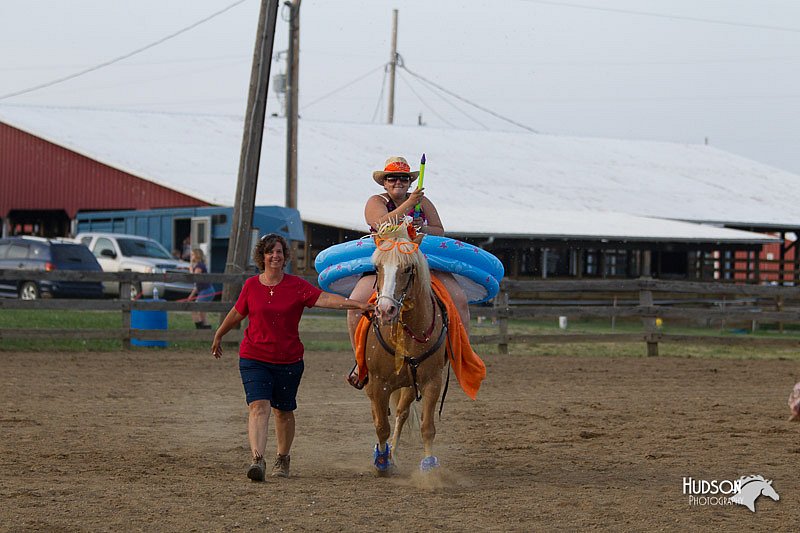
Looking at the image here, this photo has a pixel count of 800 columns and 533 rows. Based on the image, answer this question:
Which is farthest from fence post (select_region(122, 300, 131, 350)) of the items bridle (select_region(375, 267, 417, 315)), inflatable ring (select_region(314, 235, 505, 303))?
bridle (select_region(375, 267, 417, 315))

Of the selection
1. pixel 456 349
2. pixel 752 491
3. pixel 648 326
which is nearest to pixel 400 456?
pixel 456 349

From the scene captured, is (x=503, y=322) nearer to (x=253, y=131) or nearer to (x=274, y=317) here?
(x=253, y=131)

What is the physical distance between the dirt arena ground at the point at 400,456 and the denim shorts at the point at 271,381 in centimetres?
53

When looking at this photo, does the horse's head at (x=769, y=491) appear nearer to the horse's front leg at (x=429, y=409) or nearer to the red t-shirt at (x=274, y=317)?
the horse's front leg at (x=429, y=409)

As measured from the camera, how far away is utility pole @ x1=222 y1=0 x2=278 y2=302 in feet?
55.2

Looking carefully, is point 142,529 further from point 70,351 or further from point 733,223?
point 733,223

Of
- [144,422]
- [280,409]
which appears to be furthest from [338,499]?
[144,422]

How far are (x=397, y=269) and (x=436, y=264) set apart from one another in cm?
116

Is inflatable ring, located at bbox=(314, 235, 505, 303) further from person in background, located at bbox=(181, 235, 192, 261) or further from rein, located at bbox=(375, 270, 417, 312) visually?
person in background, located at bbox=(181, 235, 192, 261)

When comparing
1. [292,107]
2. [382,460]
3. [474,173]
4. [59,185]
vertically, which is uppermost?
[292,107]

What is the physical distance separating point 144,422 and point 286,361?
9.62ft

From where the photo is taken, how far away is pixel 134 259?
26.2 m

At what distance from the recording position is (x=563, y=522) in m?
6.03

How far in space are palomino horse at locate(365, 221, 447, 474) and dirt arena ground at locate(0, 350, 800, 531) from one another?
15.2 inches
